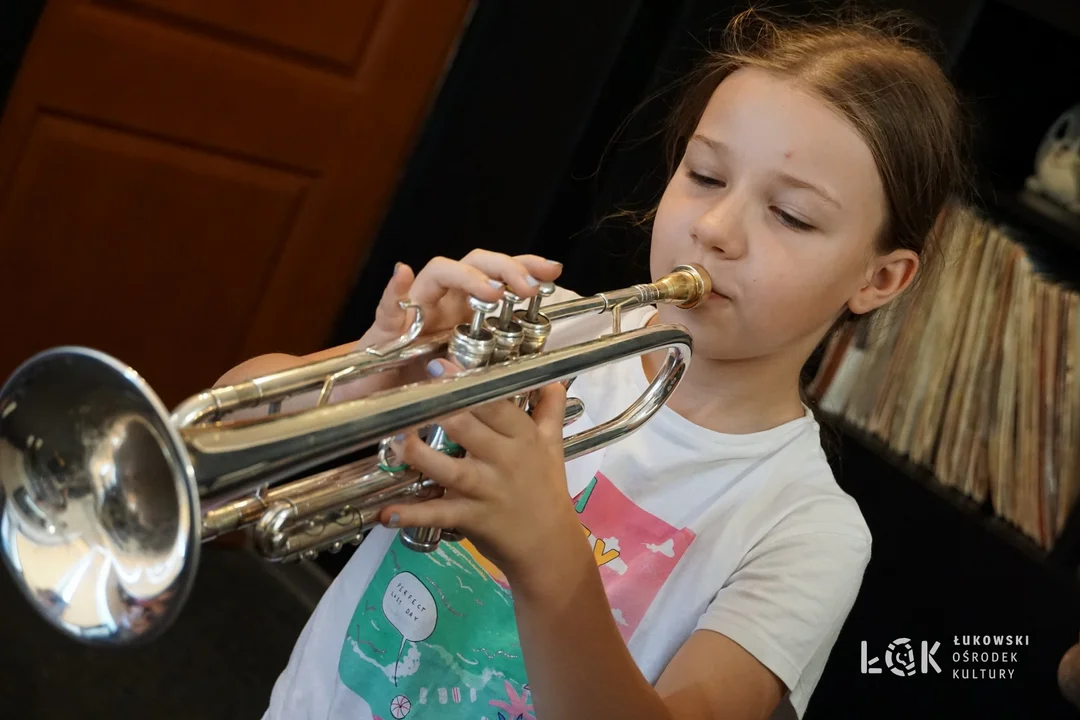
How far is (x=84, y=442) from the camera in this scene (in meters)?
0.67

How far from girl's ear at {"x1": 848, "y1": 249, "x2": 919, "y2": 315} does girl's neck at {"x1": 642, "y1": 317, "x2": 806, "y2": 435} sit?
4.0 inches

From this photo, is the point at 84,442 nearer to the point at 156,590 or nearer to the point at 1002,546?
the point at 156,590

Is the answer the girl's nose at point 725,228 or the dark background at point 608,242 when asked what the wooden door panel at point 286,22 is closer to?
the dark background at point 608,242

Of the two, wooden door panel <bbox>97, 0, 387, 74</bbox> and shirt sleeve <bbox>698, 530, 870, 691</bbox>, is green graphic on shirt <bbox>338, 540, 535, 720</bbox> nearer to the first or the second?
shirt sleeve <bbox>698, 530, 870, 691</bbox>

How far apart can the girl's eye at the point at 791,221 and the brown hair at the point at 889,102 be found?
111 mm

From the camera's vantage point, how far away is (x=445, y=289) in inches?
32.7

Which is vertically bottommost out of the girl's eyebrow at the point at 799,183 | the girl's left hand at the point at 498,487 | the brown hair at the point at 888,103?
the girl's left hand at the point at 498,487

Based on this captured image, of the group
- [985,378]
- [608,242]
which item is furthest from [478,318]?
[608,242]

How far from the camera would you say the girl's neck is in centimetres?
106

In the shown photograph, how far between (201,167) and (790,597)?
1.50 metres

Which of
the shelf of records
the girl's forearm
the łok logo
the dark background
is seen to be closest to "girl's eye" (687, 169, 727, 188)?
the girl's forearm

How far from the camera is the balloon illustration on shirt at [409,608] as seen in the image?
101 centimetres

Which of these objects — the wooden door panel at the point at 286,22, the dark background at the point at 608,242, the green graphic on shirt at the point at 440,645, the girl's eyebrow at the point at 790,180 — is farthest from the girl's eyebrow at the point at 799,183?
the wooden door panel at the point at 286,22

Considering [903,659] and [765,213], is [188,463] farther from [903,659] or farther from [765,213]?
[903,659]
